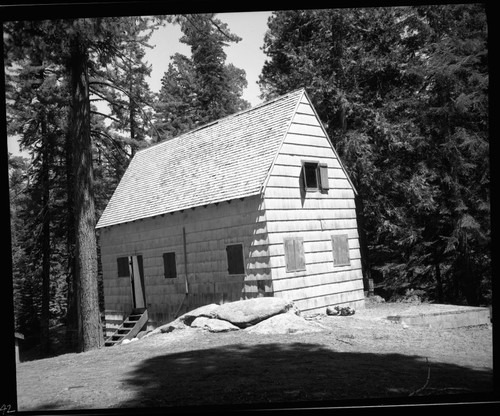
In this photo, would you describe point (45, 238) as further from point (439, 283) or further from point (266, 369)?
point (439, 283)

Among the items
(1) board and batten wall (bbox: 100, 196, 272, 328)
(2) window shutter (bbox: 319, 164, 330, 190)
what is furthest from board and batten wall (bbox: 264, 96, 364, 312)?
(1) board and batten wall (bbox: 100, 196, 272, 328)

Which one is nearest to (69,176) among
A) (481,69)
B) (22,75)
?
(22,75)

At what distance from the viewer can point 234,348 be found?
10.2 meters

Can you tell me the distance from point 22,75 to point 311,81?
13.0m

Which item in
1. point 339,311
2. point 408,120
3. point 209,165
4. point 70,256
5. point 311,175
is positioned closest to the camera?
point 339,311

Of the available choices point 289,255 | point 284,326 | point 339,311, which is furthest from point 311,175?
point 284,326

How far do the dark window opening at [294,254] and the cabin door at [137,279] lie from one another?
7298mm

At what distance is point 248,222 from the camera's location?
533 inches

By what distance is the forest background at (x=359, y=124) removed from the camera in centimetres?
1386

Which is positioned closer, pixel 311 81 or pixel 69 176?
pixel 311 81

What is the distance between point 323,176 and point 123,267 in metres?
9.57

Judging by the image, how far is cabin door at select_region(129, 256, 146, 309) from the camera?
58.9 feet

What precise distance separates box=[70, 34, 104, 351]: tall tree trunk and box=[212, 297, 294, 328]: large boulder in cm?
415

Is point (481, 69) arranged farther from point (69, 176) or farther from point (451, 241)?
point (69, 176)
